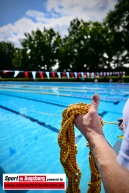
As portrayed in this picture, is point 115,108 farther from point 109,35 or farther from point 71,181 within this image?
point 109,35

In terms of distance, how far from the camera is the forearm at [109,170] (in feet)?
2.54

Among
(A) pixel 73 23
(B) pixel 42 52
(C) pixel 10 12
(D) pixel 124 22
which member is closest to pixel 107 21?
(D) pixel 124 22

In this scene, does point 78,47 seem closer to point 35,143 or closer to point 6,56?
point 6,56

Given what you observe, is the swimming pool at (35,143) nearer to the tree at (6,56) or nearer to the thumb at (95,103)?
the thumb at (95,103)

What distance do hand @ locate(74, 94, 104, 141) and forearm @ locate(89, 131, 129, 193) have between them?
0.07m

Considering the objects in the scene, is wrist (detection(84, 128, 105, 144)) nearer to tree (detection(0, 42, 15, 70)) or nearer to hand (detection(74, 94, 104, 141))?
hand (detection(74, 94, 104, 141))

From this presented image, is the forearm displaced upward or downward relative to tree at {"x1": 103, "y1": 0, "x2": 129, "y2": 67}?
downward

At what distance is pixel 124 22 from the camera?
34.7 m

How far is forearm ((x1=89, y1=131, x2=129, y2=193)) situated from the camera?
0.78 m

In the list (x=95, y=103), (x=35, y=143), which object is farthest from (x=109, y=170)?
(x=35, y=143)

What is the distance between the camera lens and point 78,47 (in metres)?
41.0

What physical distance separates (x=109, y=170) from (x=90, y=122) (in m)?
0.34

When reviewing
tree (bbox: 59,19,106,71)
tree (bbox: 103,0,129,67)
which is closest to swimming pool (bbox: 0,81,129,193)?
tree (bbox: 103,0,129,67)

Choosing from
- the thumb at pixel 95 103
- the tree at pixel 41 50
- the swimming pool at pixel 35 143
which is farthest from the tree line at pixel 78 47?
the thumb at pixel 95 103
